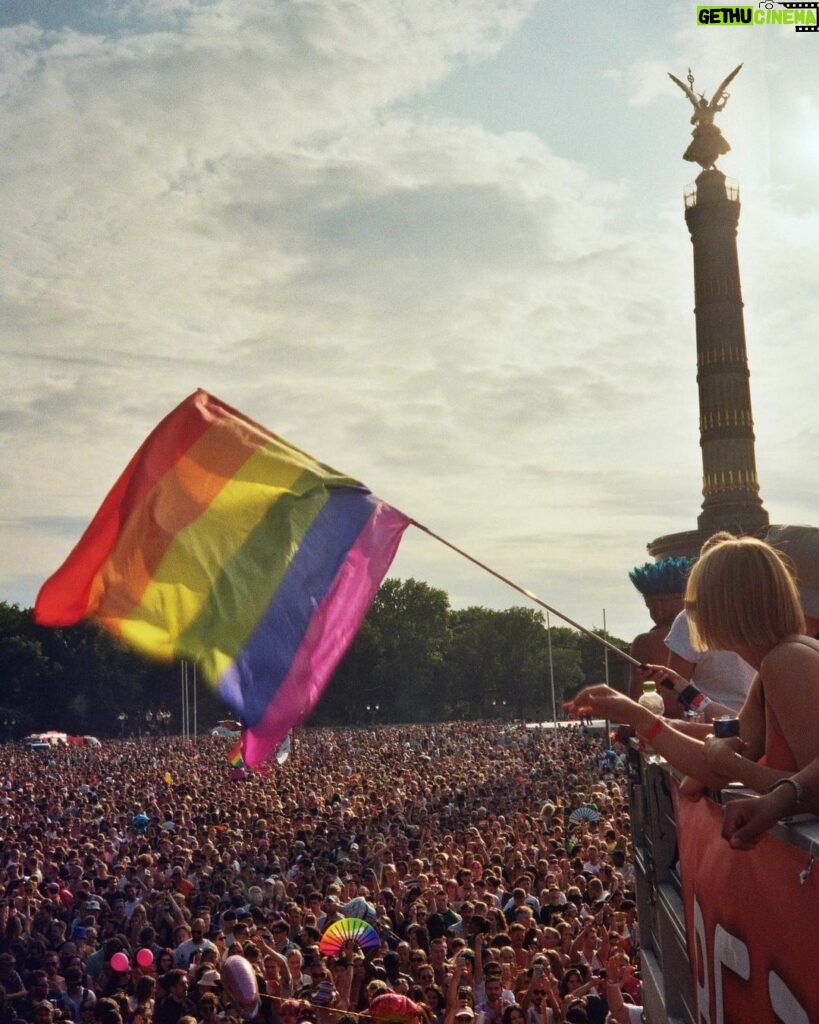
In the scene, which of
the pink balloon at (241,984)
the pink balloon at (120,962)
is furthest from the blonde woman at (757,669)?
the pink balloon at (120,962)

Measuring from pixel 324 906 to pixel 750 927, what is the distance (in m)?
10.2

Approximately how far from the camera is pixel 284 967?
9469 mm

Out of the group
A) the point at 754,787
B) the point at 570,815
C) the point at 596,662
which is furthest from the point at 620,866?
the point at 596,662

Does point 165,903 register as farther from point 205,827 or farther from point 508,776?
point 508,776

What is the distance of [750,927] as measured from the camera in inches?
76.5

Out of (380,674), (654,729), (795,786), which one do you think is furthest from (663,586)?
(380,674)

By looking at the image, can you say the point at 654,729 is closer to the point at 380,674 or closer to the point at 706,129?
the point at 706,129

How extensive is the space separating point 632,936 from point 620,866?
3.72 meters

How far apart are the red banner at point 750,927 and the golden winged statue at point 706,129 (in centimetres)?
3954

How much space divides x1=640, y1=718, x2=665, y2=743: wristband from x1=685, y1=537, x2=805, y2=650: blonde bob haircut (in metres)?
0.24

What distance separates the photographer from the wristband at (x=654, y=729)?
2.54 metres

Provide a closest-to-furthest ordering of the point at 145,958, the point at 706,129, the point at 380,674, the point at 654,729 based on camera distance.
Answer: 1. the point at 654,729
2. the point at 145,958
3. the point at 706,129
4. the point at 380,674

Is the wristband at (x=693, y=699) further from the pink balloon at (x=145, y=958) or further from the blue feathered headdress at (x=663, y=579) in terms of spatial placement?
the pink balloon at (x=145, y=958)

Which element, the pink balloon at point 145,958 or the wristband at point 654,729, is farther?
the pink balloon at point 145,958
